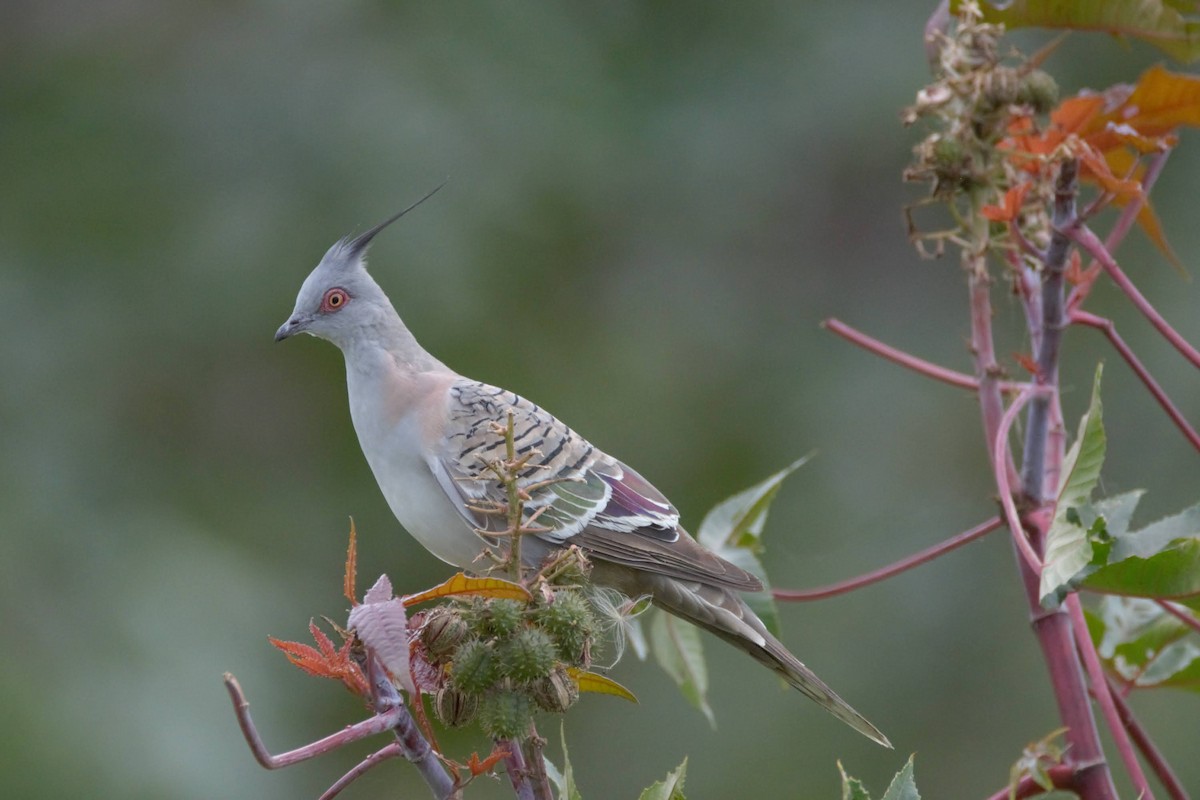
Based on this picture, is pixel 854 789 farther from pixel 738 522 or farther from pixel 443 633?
pixel 738 522

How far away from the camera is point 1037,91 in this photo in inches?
79.9

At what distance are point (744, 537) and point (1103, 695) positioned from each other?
79cm

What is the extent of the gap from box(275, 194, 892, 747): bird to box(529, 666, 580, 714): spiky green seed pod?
84cm

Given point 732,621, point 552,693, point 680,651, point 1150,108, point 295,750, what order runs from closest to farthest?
1. point 295,750
2. point 552,693
3. point 1150,108
4. point 680,651
5. point 732,621

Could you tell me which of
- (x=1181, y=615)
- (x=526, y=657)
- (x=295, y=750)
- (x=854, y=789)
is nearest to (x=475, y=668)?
(x=526, y=657)

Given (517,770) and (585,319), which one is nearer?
(517,770)

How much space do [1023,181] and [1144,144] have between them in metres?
0.18

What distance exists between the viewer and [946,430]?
623 cm

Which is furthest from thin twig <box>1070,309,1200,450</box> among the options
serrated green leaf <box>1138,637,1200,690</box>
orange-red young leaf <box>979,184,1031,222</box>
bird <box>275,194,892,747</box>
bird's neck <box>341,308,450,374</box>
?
bird's neck <box>341,308,450,374</box>

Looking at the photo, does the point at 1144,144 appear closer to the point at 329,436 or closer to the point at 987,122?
the point at 987,122

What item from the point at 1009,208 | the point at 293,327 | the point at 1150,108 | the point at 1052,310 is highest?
the point at 1150,108

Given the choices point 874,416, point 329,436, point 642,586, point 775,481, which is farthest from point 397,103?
point 775,481

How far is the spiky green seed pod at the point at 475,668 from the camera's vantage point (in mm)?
1436

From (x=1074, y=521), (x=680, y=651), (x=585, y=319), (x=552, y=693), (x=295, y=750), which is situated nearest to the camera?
(x=295, y=750)
